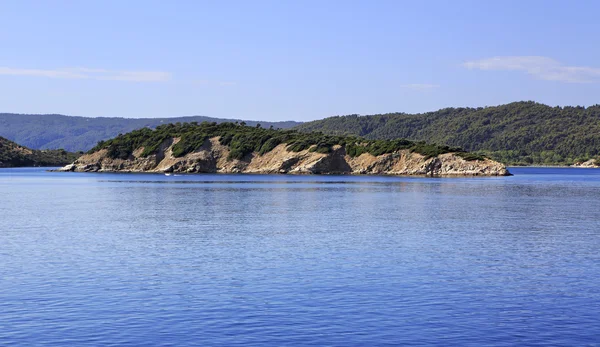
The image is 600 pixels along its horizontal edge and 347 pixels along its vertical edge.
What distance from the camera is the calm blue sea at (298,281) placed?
20.0 meters

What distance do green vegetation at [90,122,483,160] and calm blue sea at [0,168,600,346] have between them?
11421 cm

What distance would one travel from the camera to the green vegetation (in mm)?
168250

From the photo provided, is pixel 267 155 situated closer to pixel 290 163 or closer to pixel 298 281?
pixel 290 163

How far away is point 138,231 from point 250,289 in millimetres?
A: 20542

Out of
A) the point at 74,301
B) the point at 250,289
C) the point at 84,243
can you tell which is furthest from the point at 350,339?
the point at 84,243

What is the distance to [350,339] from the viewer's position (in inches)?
757

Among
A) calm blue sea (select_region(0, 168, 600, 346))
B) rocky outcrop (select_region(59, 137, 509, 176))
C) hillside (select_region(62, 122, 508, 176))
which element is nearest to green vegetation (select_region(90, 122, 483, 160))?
hillside (select_region(62, 122, 508, 176))

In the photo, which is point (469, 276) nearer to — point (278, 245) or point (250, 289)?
point (250, 289)

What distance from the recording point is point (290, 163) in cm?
17262

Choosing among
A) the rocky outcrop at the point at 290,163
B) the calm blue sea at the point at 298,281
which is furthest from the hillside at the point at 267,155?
the calm blue sea at the point at 298,281

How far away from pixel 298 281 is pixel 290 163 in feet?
478

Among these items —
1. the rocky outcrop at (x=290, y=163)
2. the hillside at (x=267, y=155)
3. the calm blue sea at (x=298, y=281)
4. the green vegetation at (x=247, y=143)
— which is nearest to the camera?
the calm blue sea at (x=298, y=281)

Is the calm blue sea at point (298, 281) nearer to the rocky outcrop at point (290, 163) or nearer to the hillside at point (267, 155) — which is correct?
the rocky outcrop at point (290, 163)

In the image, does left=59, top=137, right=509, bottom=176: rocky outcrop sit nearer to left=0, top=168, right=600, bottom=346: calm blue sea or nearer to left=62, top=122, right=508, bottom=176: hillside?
left=62, top=122, right=508, bottom=176: hillside
